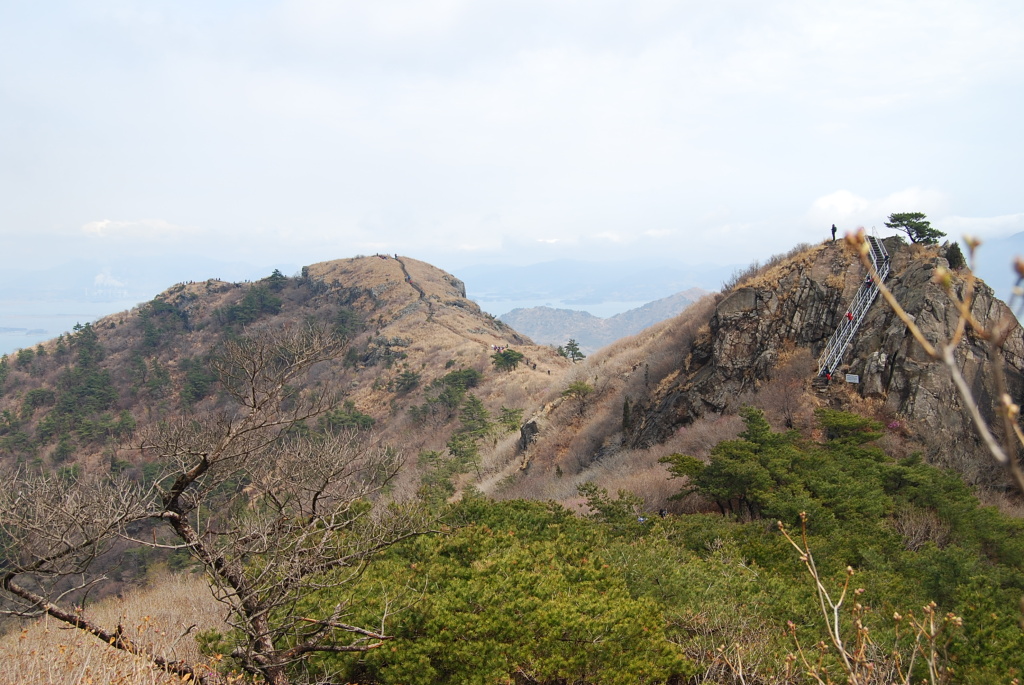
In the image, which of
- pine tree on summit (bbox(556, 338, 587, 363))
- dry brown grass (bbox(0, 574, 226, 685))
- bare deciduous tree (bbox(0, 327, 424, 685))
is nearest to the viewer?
dry brown grass (bbox(0, 574, 226, 685))

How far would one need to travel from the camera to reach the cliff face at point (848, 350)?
664 inches

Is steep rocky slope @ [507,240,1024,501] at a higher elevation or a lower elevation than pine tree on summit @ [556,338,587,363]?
higher

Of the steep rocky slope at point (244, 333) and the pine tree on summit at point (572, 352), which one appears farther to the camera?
the pine tree on summit at point (572, 352)

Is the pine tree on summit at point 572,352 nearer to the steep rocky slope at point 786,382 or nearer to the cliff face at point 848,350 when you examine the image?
the steep rocky slope at point 786,382

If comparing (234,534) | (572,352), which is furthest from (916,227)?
(572,352)

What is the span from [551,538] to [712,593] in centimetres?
277

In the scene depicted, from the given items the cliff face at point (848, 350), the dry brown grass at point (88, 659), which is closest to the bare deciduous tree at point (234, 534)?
the dry brown grass at point (88, 659)

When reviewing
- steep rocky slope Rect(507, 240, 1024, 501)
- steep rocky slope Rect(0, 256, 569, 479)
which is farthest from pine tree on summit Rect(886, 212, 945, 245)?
steep rocky slope Rect(0, 256, 569, 479)

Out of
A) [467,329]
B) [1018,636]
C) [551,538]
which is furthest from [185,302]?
[1018,636]

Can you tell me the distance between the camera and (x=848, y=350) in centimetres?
1927

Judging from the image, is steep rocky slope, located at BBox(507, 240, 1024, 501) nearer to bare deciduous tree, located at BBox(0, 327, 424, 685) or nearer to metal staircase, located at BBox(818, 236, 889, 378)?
metal staircase, located at BBox(818, 236, 889, 378)

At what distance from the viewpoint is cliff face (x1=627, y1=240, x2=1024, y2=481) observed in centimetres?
1686

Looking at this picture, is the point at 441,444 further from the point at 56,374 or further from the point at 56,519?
the point at 56,374

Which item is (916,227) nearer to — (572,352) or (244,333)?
(572,352)
